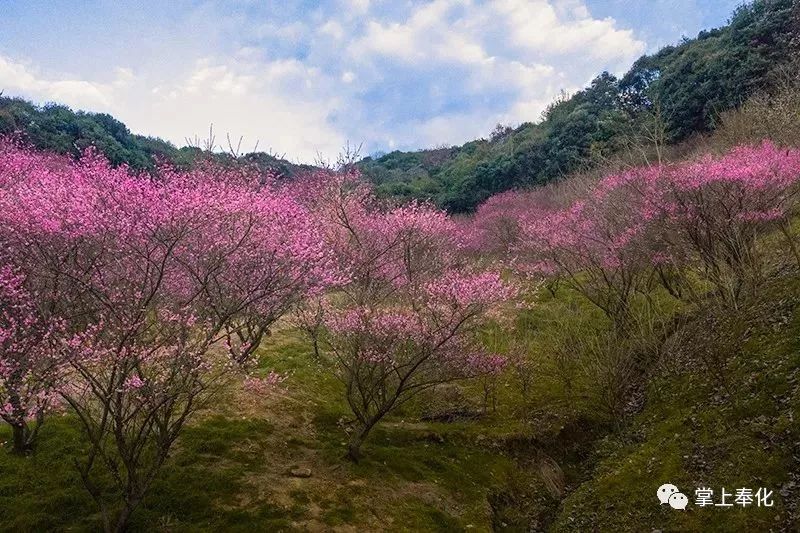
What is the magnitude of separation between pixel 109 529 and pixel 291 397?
639cm

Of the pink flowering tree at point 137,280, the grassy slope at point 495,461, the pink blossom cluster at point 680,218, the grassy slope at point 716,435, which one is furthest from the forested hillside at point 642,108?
the pink flowering tree at point 137,280

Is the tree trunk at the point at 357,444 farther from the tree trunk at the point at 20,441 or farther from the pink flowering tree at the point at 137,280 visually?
the tree trunk at the point at 20,441

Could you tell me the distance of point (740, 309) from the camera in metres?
13.5

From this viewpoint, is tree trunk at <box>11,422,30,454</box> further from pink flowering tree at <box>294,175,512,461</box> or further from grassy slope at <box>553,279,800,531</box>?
grassy slope at <box>553,279,800,531</box>

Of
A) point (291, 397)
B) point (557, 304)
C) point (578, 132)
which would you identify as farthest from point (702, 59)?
point (291, 397)

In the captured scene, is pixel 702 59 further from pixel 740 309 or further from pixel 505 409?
pixel 505 409

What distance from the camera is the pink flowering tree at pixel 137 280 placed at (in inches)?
319

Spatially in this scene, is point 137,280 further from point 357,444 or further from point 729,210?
point 729,210

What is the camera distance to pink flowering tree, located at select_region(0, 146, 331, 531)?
8.09m

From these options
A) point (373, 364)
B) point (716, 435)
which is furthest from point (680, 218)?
point (373, 364)

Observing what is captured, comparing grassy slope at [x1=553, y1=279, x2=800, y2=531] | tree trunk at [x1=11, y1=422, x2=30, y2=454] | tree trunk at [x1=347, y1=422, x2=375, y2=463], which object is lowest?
grassy slope at [x1=553, y1=279, x2=800, y2=531]

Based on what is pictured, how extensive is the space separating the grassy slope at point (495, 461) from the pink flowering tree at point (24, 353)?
2369 millimetres

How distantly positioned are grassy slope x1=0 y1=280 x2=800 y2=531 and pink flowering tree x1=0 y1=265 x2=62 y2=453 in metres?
2.37

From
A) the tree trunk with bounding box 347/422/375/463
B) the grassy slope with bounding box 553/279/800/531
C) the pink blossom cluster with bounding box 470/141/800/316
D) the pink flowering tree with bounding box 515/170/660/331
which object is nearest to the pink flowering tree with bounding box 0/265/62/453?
the tree trunk with bounding box 347/422/375/463
